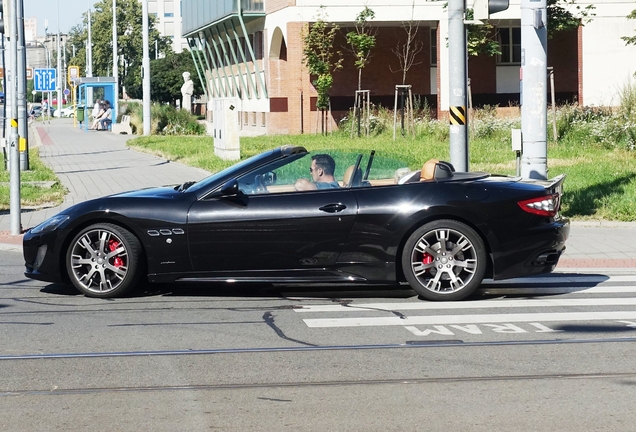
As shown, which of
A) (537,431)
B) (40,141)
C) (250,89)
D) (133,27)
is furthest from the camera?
(133,27)

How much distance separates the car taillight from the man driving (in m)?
1.61

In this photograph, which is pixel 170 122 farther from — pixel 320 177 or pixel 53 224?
pixel 320 177

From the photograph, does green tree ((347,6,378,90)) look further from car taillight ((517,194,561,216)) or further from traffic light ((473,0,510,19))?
car taillight ((517,194,561,216))

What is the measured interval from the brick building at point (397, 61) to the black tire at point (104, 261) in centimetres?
3001

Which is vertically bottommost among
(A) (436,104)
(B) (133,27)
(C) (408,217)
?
(C) (408,217)

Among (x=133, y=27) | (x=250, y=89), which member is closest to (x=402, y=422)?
(x=250, y=89)

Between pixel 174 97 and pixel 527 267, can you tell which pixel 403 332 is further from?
pixel 174 97

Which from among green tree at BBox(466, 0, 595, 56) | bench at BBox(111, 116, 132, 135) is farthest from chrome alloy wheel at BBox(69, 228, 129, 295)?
bench at BBox(111, 116, 132, 135)

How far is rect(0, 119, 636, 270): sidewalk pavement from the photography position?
12.2m

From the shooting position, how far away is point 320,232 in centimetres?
902

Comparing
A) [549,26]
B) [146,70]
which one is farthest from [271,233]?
[146,70]

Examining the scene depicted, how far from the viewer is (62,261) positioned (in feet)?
30.6

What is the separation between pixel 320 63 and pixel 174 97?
47.8 meters

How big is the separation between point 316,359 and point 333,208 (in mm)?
2299
